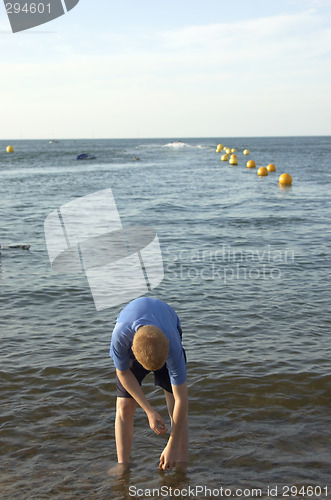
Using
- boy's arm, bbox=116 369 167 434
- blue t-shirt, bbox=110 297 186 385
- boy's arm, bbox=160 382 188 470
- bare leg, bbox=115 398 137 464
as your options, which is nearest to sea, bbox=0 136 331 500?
bare leg, bbox=115 398 137 464

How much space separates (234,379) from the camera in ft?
20.3

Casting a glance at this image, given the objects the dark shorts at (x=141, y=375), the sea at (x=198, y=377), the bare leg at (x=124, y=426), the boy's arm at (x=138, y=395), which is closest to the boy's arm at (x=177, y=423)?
the boy's arm at (x=138, y=395)

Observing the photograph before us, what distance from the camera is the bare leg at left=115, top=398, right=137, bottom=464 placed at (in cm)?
412

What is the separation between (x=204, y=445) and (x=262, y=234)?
11.2 metres

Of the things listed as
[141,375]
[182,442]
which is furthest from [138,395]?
[182,442]

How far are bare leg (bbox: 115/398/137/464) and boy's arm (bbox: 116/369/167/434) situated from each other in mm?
311

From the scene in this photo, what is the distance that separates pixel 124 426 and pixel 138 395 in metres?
0.63

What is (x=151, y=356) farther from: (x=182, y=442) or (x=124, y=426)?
(x=182, y=442)

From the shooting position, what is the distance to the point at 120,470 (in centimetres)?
455

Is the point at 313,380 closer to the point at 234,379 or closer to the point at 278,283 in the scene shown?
the point at 234,379

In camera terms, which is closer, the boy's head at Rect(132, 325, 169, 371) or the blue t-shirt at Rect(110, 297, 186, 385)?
the boy's head at Rect(132, 325, 169, 371)

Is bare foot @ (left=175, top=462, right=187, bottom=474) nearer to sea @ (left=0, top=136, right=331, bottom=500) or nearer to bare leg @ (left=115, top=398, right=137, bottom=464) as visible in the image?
sea @ (left=0, top=136, right=331, bottom=500)

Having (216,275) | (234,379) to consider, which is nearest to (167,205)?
(216,275)

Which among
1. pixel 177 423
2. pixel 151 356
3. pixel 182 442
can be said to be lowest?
pixel 182 442
